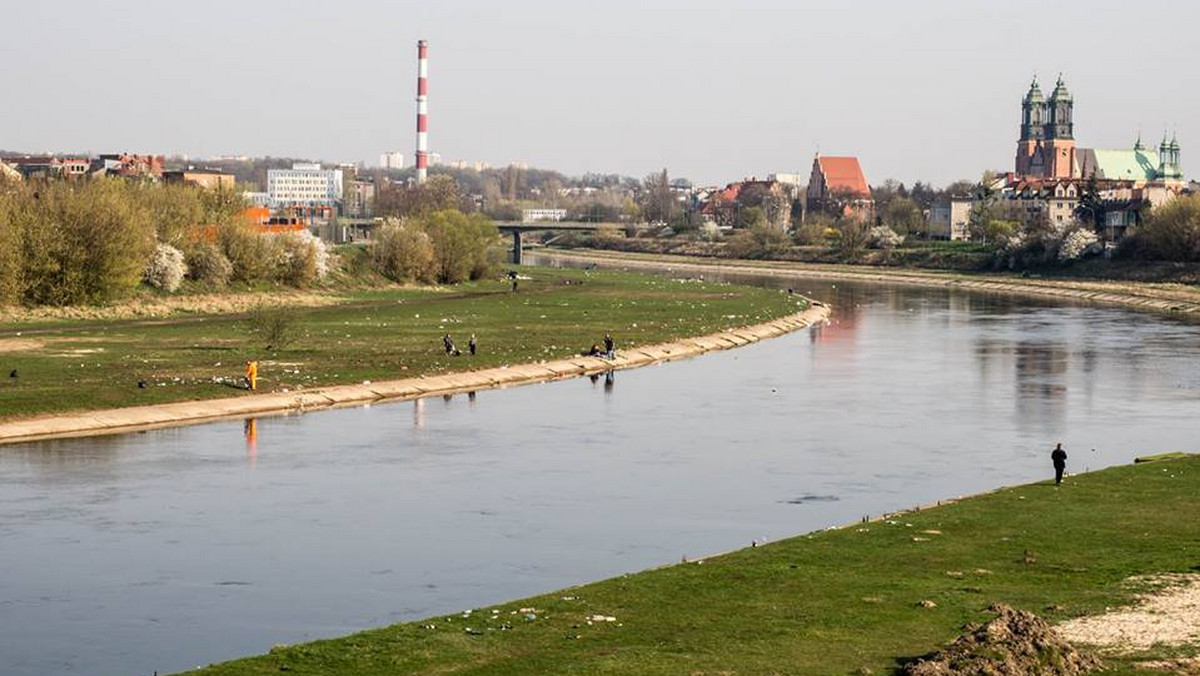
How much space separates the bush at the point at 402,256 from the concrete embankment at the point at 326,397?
52.0 meters

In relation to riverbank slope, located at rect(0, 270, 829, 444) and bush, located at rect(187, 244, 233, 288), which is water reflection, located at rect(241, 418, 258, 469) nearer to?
riverbank slope, located at rect(0, 270, 829, 444)

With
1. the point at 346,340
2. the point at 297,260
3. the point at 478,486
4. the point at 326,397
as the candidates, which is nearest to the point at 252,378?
the point at 326,397

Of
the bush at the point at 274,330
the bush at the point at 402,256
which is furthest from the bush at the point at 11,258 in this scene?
the bush at the point at 402,256

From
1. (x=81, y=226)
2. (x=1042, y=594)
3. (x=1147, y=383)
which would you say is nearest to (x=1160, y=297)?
(x=1147, y=383)

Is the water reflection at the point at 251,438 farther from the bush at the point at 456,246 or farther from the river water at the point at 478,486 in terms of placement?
the bush at the point at 456,246

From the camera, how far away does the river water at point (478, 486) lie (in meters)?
35.7

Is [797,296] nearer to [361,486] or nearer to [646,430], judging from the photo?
[646,430]

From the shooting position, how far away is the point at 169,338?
89.6m

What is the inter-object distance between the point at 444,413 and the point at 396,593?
32.1 m

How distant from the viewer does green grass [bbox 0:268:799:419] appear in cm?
6862

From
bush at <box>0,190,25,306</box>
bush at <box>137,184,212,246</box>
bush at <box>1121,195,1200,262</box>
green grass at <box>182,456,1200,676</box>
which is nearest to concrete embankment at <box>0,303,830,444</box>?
green grass at <box>182,456,1200,676</box>

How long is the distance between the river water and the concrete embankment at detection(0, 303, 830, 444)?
142cm

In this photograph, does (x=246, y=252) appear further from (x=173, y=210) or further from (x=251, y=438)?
(x=251, y=438)

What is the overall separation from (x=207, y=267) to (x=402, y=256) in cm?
3023
